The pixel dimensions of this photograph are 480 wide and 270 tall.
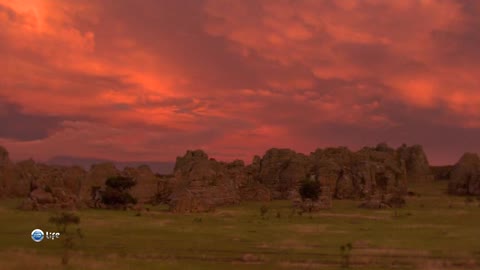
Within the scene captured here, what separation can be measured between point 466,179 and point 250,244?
10768 cm

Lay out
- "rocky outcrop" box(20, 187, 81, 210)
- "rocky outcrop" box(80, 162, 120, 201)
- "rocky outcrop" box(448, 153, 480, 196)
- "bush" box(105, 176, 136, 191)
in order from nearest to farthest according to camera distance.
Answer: "rocky outcrop" box(20, 187, 81, 210)
"bush" box(105, 176, 136, 191)
"rocky outcrop" box(80, 162, 120, 201)
"rocky outcrop" box(448, 153, 480, 196)

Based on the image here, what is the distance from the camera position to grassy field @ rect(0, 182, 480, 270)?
34.5m

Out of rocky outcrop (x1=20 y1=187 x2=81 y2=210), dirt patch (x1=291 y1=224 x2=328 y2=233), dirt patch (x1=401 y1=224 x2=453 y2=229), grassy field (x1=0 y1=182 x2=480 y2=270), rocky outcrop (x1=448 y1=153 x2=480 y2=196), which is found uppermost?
rocky outcrop (x1=448 y1=153 x2=480 y2=196)

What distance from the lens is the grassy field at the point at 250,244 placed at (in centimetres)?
3453

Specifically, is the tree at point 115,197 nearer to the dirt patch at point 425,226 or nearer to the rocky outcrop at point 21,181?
the rocky outcrop at point 21,181

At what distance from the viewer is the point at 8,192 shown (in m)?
115

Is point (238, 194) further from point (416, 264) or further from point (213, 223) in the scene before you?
point (416, 264)

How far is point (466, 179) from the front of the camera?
5276 inches

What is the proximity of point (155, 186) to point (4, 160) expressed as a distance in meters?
38.9

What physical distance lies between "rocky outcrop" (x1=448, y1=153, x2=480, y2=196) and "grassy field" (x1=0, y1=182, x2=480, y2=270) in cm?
6788

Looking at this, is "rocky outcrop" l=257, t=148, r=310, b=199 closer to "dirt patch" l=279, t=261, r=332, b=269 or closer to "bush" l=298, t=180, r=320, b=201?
"bush" l=298, t=180, r=320, b=201

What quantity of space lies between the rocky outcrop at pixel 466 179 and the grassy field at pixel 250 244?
223ft

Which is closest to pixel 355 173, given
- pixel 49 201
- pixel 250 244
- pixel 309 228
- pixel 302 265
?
pixel 309 228

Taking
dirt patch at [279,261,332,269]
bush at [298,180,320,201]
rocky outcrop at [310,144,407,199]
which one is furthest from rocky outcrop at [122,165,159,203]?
dirt patch at [279,261,332,269]
